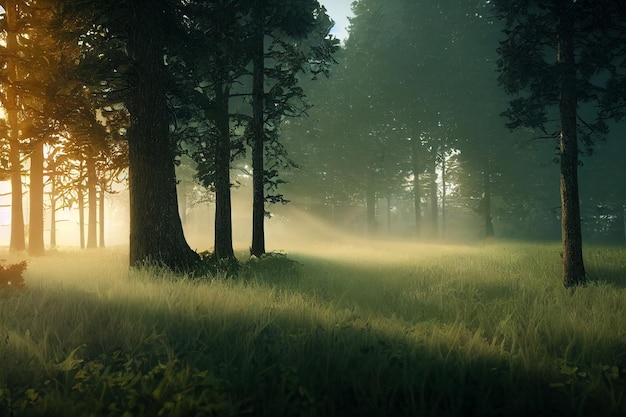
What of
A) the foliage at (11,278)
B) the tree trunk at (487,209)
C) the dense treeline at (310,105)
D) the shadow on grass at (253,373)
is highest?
the dense treeline at (310,105)

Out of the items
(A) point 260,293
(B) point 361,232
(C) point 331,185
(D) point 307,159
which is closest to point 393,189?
(B) point 361,232

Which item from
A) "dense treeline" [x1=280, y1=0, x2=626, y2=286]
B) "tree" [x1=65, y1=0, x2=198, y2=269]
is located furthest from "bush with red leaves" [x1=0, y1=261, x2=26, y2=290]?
"dense treeline" [x1=280, y1=0, x2=626, y2=286]

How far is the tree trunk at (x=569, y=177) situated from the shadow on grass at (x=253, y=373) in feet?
23.0

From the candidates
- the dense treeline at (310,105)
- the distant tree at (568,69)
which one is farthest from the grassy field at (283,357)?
the dense treeline at (310,105)

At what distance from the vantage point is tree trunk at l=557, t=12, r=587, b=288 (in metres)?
9.34

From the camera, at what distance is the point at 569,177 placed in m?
9.31

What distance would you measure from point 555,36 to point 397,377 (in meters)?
10.4

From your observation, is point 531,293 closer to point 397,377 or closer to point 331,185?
point 397,377

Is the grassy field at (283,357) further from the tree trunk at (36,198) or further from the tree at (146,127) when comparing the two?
the tree trunk at (36,198)

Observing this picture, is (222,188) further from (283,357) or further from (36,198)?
(283,357)

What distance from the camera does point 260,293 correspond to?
699cm

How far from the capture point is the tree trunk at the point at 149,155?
9.29 m

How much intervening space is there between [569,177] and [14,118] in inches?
694

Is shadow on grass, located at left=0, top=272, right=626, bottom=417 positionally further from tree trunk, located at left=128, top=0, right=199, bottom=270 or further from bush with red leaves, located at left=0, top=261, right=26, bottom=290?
tree trunk, located at left=128, top=0, right=199, bottom=270
